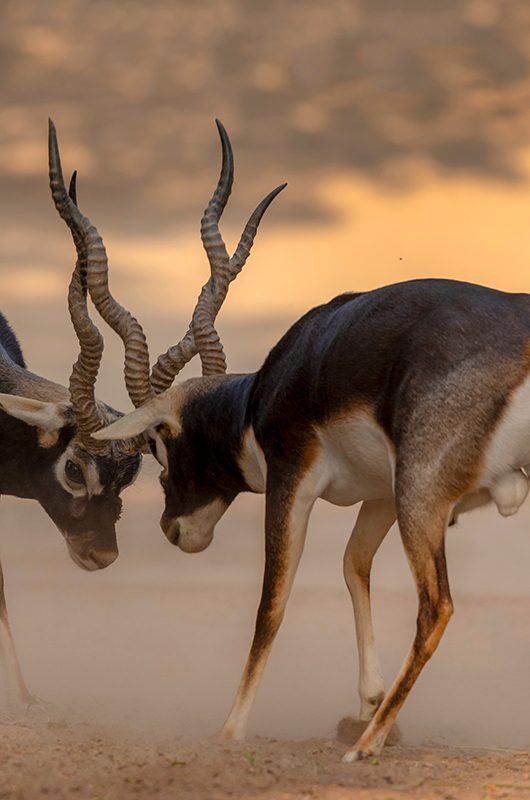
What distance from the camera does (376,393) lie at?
22.0ft

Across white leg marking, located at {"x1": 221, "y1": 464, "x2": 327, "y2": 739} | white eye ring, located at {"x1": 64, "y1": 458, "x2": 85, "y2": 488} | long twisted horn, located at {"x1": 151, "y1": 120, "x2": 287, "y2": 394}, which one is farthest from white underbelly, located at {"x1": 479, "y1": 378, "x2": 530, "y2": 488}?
white eye ring, located at {"x1": 64, "y1": 458, "x2": 85, "y2": 488}

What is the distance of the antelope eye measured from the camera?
30.8 feet

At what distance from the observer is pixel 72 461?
9.40 metres

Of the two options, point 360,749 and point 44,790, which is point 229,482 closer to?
point 360,749

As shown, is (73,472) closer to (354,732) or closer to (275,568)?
(275,568)

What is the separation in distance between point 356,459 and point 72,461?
9.95 feet

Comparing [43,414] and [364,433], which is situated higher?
[364,433]

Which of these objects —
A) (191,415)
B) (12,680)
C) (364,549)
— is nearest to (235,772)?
(364,549)

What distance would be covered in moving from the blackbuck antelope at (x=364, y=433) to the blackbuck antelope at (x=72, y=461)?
0.49m

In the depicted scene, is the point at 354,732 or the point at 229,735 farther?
the point at 354,732

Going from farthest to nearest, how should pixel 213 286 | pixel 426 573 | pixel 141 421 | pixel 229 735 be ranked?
1. pixel 213 286
2. pixel 141 421
3. pixel 229 735
4. pixel 426 573

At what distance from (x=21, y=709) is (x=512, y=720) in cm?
370

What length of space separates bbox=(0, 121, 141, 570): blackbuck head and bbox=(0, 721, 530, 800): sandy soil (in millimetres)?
2391

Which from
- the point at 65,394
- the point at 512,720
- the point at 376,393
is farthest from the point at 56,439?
the point at 512,720
